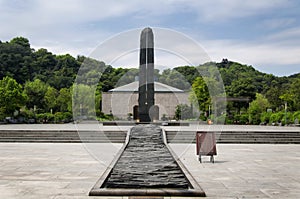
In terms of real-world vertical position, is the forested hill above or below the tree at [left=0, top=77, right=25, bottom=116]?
above

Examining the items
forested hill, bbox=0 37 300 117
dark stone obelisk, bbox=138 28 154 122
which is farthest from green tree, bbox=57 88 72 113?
dark stone obelisk, bbox=138 28 154 122

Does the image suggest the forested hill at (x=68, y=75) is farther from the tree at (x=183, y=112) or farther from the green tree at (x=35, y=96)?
the tree at (x=183, y=112)

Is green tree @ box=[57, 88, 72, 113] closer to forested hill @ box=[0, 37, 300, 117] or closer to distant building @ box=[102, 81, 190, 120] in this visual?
forested hill @ box=[0, 37, 300, 117]

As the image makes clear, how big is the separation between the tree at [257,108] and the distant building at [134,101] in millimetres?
8631

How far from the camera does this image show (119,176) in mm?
9266

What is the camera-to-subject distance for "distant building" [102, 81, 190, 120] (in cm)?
4919

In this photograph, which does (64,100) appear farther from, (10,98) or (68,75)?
(10,98)

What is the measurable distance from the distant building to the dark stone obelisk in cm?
1710

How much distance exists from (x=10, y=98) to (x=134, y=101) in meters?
16.7

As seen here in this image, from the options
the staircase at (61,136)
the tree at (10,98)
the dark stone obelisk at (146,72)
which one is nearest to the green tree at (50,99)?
the tree at (10,98)

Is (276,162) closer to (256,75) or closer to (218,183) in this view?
(218,183)

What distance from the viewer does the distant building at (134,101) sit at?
49.2 metres

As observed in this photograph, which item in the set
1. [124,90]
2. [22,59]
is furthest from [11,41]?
[124,90]

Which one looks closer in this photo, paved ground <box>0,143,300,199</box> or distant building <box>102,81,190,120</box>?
paved ground <box>0,143,300,199</box>
